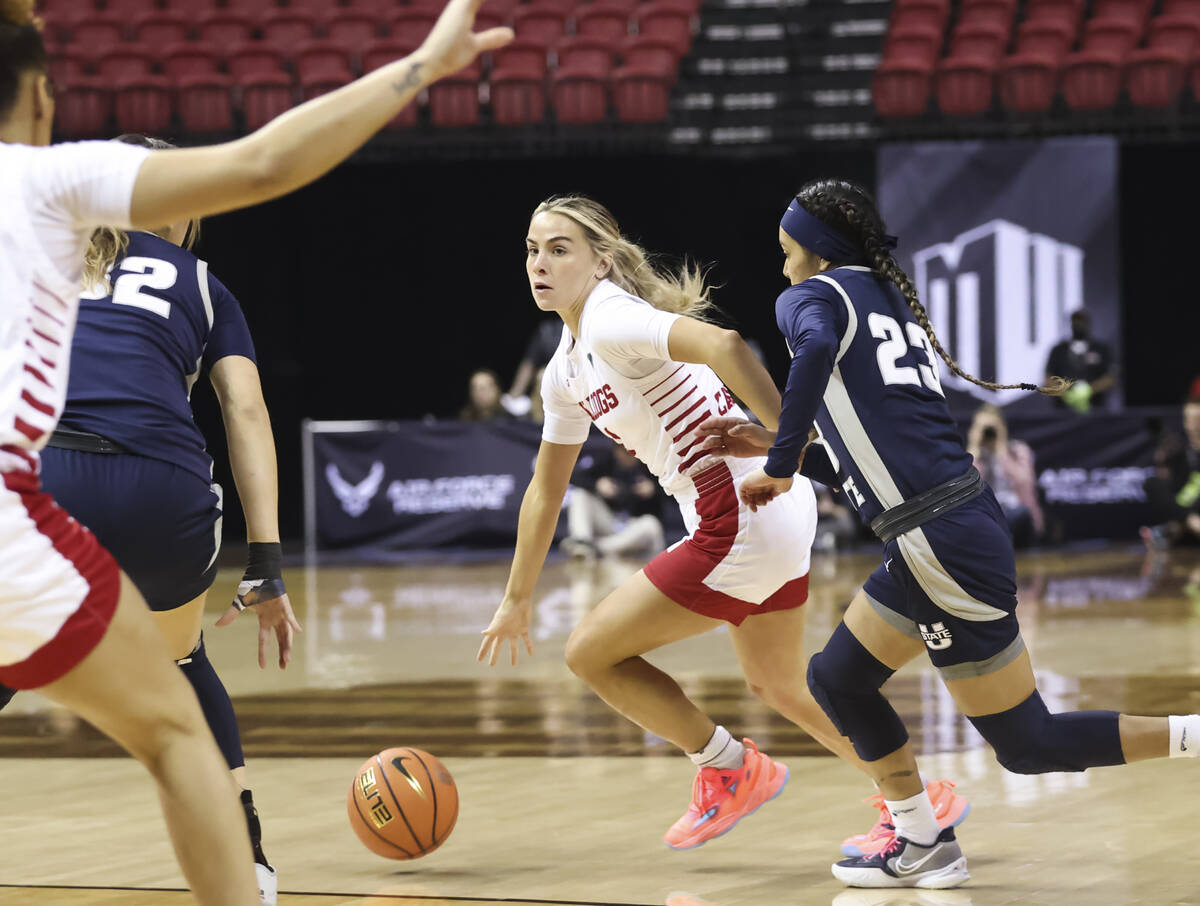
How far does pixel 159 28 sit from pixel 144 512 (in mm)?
14206

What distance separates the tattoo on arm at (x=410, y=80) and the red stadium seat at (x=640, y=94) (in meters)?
12.7

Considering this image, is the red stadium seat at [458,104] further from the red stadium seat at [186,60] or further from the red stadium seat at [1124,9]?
the red stadium seat at [1124,9]

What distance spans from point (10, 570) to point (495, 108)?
13.1 meters

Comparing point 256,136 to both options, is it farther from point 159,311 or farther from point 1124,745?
point 1124,745

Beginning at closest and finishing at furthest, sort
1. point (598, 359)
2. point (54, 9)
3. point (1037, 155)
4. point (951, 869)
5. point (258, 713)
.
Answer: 1. point (951, 869)
2. point (598, 359)
3. point (258, 713)
4. point (1037, 155)
5. point (54, 9)

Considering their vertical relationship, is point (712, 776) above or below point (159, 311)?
below

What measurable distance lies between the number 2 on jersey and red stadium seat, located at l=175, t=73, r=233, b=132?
12296 millimetres

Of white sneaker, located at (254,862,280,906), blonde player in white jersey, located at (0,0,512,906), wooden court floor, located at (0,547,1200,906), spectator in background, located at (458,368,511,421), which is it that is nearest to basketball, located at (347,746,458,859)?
wooden court floor, located at (0,547,1200,906)

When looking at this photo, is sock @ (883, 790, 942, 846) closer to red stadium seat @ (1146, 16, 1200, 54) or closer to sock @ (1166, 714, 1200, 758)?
sock @ (1166, 714, 1200, 758)

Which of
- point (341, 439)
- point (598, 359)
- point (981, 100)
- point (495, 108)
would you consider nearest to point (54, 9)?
point (495, 108)

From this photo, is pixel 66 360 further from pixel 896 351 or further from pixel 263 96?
pixel 263 96

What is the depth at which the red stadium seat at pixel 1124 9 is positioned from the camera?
15547 millimetres

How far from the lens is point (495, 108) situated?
14.9 metres

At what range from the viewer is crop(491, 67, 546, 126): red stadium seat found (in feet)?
48.6
